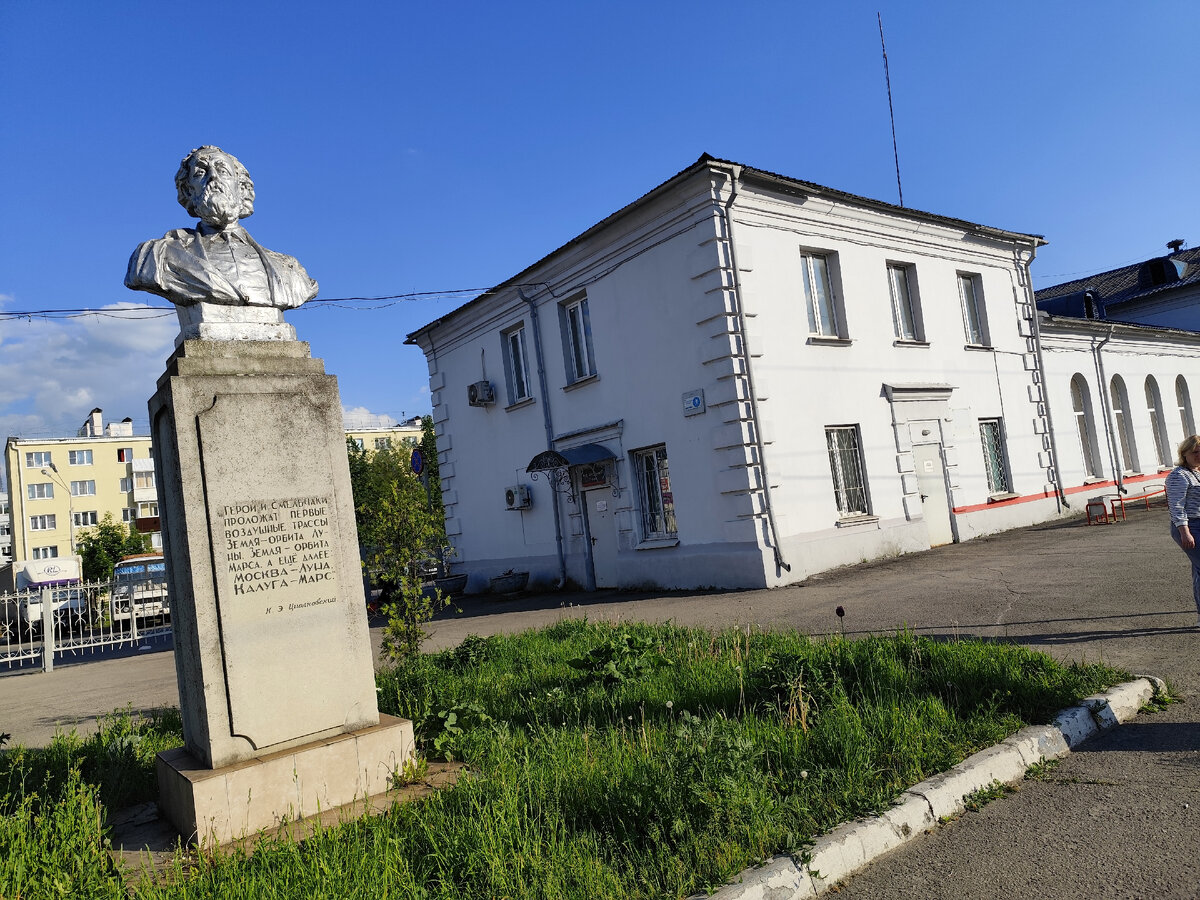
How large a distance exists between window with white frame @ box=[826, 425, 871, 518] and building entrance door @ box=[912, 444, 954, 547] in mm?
1614

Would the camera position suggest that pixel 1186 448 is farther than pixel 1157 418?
No

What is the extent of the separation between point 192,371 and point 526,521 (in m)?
13.0

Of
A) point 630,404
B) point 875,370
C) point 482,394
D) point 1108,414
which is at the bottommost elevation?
point 1108,414

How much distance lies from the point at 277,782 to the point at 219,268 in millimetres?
2982

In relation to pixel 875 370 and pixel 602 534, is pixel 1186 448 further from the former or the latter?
pixel 602 534

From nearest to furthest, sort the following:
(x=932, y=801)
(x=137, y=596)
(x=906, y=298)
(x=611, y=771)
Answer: (x=932, y=801)
(x=611, y=771)
(x=906, y=298)
(x=137, y=596)

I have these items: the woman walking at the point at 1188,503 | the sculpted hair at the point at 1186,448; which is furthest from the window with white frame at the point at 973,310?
the woman walking at the point at 1188,503

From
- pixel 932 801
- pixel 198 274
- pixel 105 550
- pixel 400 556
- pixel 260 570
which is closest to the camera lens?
pixel 932 801

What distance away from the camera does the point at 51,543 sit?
200ft

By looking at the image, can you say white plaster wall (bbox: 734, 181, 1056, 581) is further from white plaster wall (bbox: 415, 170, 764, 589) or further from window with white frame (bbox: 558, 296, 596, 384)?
window with white frame (bbox: 558, 296, 596, 384)

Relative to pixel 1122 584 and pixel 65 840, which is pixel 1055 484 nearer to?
pixel 1122 584

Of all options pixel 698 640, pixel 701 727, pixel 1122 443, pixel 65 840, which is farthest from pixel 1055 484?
pixel 65 840

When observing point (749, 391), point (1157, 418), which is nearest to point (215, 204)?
point (749, 391)

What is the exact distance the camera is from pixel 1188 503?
6078mm
